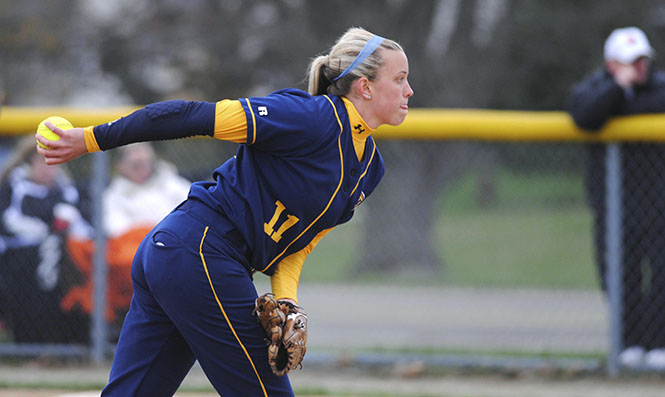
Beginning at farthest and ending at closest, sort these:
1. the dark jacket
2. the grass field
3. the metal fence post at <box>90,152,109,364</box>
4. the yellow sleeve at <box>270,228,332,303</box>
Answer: the grass field → the metal fence post at <box>90,152,109,364</box> → the dark jacket → the yellow sleeve at <box>270,228,332,303</box>

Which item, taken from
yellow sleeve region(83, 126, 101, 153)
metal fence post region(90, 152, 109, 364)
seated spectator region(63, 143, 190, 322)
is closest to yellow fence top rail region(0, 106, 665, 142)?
metal fence post region(90, 152, 109, 364)

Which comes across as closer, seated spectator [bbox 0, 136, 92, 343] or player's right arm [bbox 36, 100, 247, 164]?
player's right arm [bbox 36, 100, 247, 164]

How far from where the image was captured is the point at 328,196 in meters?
2.98

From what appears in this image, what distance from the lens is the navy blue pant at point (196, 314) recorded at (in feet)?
9.42

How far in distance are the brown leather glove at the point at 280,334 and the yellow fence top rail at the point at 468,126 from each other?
2.90 m

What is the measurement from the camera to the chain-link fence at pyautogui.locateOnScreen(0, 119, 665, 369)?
5562 mm

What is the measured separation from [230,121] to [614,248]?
361cm

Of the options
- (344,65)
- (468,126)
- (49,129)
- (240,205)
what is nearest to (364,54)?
(344,65)

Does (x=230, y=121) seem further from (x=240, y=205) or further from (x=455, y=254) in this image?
(x=455, y=254)

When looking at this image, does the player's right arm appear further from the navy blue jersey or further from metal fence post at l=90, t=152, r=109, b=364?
metal fence post at l=90, t=152, r=109, b=364

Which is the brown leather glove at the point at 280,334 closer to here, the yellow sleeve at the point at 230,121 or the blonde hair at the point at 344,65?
the yellow sleeve at the point at 230,121

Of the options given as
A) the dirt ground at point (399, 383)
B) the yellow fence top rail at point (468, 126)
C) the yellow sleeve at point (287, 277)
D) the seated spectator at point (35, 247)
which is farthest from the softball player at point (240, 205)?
the seated spectator at point (35, 247)

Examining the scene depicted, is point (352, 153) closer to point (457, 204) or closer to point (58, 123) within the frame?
point (58, 123)

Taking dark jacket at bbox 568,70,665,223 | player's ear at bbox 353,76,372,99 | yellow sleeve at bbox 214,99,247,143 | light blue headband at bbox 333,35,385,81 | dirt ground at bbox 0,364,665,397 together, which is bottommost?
dirt ground at bbox 0,364,665,397
